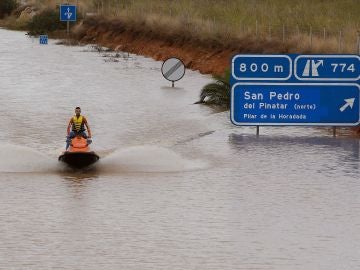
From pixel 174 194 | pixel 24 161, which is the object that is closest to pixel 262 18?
pixel 24 161

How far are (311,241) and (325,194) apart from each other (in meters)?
4.12

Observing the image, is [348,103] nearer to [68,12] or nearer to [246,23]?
[246,23]

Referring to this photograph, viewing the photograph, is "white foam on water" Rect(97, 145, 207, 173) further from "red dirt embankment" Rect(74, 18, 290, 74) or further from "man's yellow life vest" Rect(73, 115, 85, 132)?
"red dirt embankment" Rect(74, 18, 290, 74)

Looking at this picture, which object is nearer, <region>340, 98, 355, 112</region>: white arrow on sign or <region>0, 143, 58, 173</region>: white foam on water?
<region>0, 143, 58, 173</region>: white foam on water

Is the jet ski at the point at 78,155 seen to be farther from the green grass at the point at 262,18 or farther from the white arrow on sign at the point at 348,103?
the green grass at the point at 262,18

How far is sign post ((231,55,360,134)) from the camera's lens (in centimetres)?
2777

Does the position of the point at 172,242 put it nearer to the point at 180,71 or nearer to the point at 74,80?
the point at 180,71

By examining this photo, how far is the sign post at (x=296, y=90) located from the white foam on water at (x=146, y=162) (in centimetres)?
334

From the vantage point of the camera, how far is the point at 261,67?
27.8m

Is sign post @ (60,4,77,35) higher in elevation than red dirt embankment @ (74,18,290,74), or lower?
higher

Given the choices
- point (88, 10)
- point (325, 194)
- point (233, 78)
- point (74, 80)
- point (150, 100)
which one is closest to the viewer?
point (325, 194)

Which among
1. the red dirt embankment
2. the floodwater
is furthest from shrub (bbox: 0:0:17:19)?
the floodwater

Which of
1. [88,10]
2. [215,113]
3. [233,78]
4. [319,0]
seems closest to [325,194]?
[233,78]

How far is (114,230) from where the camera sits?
1652cm
